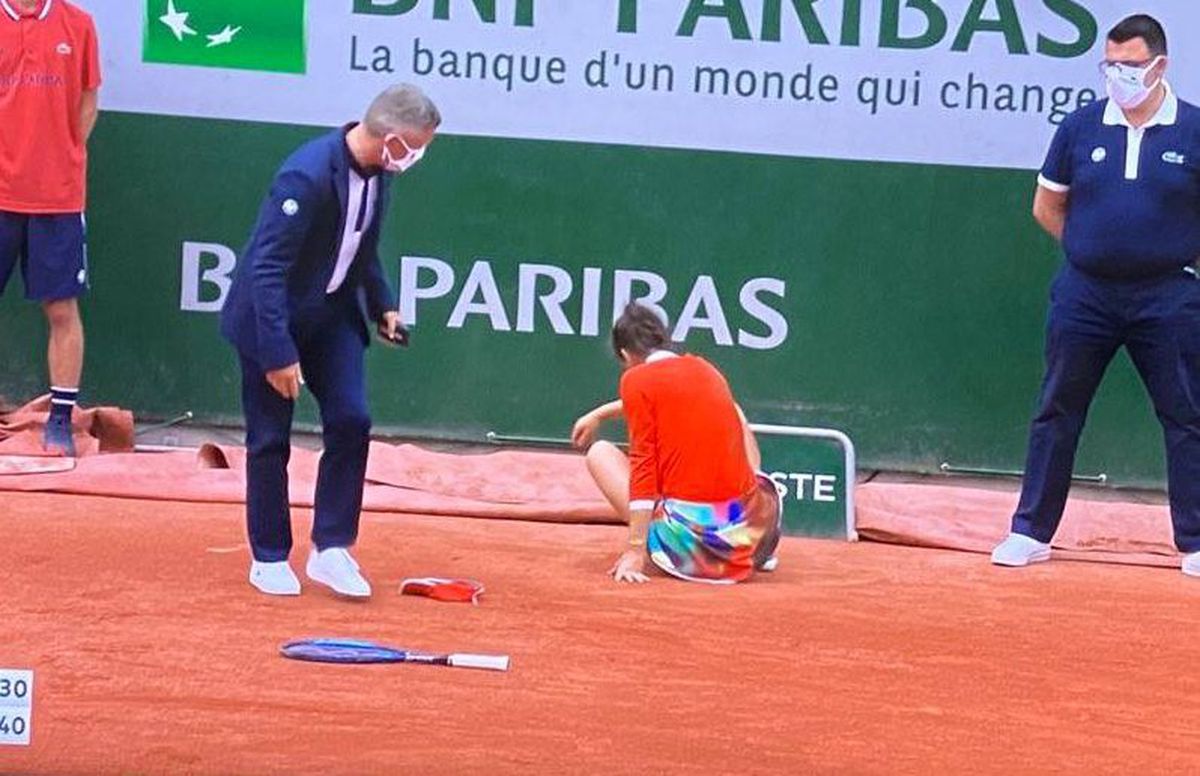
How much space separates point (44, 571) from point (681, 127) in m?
3.42

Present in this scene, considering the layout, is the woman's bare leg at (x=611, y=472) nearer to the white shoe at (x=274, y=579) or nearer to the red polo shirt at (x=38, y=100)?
the white shoe at (x=274, y=579)

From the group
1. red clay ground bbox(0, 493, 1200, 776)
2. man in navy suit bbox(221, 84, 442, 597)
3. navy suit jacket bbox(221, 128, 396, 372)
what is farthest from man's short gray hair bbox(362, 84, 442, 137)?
red clay ground bbox(0, 493, 1200, 776)

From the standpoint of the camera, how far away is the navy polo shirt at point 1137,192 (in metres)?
7.73

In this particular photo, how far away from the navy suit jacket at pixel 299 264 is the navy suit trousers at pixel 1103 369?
247 cm

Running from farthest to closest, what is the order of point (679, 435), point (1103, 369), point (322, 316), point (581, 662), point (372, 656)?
point (1103, 369), point (679, 435), point (322, 316), point (581, 662), point (372, 656)

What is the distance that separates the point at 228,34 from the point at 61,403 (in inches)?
65.5

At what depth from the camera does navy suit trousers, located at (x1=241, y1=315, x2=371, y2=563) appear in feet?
22.6

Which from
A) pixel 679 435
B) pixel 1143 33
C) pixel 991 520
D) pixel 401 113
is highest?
pixel 1143 33

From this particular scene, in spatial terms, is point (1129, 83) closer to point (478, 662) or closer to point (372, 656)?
point (478, 662)

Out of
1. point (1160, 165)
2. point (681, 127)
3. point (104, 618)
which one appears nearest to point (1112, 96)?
point (1160, 165)

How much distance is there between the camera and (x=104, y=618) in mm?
6676

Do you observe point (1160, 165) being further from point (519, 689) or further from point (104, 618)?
point (104, 618)

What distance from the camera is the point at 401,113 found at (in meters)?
6.57

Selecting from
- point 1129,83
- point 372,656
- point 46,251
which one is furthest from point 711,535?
point 46,251
